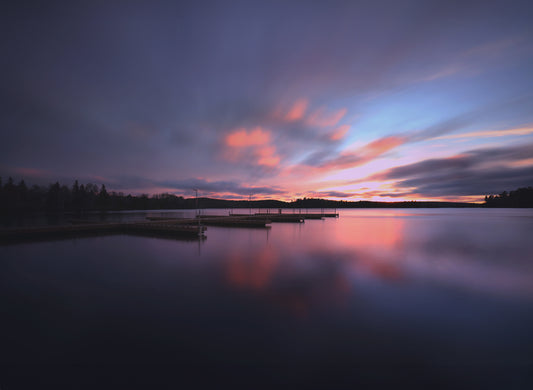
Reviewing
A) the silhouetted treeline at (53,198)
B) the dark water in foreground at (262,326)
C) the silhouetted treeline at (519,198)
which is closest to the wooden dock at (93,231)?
the dark water in foreground at (262,326)

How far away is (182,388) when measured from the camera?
5.00 m

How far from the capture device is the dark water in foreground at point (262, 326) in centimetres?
541

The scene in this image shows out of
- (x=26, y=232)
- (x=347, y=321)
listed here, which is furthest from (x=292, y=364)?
(x=26, y=232)

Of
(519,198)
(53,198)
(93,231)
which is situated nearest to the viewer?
(93,231)

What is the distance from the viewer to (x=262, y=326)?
7.67 metres

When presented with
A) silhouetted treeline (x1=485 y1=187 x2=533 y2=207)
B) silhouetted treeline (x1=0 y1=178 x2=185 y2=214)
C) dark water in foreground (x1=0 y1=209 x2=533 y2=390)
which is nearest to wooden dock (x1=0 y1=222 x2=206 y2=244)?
dark water in foreground (x1=0 y1=209 x2=533 y2=390)

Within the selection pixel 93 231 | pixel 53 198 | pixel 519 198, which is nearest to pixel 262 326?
pixel 93 231

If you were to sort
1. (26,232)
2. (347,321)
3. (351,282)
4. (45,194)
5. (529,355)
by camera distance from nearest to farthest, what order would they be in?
(529,355), (347,321), (351,282), (26,232), (45,194)

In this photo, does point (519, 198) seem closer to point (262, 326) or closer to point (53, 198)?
point (262, 326)

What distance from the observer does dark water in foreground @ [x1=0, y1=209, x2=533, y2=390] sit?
5410 mm

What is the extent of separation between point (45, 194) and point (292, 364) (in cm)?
13146

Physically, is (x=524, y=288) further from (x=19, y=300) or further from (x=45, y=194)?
(x=45, y=194)

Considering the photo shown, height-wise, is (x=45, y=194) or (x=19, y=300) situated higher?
(x=45, y=194)

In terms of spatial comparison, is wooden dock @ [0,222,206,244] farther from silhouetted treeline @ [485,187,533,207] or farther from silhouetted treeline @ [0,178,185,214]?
silhouetted treeline @ [485,187,533,207]
